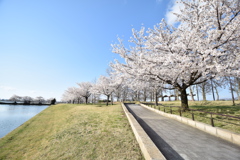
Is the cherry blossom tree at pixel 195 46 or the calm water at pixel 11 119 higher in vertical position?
the cherry blossom tree at pixel 195 46

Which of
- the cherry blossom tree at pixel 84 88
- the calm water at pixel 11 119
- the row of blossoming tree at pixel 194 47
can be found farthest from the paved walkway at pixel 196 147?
the cherry blossom tree at pixel 84 88

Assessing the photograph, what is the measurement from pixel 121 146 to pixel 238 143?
489cm

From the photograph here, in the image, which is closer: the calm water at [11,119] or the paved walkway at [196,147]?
→ the paved walkway at [196,147]

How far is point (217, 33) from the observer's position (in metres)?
7.58

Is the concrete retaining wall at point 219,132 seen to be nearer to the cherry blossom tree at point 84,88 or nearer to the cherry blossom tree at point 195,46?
the cherry blossom tree at point 195,46

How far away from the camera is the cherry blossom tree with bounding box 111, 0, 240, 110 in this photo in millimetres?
7469

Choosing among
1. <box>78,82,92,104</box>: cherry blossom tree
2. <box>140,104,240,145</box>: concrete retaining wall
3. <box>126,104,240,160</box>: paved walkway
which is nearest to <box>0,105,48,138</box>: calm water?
<box>78,82,92,104</box>: cherry blossom tree

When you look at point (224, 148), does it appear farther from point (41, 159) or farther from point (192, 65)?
point (41, 159)

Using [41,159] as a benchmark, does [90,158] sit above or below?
above

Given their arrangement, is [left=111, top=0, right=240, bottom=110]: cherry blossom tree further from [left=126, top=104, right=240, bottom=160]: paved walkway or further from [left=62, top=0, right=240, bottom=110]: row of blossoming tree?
[left=126, top=104, right=240, bottom=160]: paved walkway

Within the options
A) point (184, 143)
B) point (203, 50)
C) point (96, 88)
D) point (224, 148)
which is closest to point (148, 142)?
point (184, 143)

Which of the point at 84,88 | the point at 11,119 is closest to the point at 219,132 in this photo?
the point at 11,119

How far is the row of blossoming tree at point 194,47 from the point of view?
7480mm

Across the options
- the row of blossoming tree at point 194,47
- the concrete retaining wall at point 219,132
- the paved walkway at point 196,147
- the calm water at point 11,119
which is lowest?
the calm water at point 11,119
